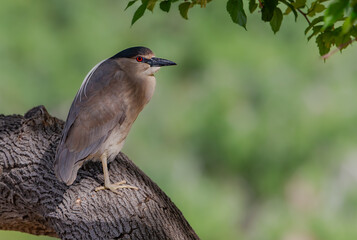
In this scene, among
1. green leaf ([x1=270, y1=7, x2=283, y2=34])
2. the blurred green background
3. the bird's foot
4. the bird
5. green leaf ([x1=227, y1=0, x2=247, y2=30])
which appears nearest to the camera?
green leaf ([x1=227, y1=0, x2=247, y2=30])

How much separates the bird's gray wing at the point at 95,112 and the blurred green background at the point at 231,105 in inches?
84.4

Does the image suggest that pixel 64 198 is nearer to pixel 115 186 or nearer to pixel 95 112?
pixel 115 186

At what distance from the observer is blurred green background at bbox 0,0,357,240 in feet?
15.8

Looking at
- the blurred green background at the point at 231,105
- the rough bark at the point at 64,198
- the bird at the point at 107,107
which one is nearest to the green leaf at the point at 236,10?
the rough bark at the point at 64,198

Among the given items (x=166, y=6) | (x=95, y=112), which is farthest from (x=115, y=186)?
(x=166, y=6)

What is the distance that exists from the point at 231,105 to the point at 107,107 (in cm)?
258

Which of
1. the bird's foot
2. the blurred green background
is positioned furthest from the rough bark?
the blurred green background

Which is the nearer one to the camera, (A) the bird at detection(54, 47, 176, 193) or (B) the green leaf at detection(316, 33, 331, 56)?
(B) the green leaf at detection(316, 33, 331, 56)

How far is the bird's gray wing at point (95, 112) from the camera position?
2336 millimetres

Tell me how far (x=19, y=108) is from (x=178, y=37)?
1.68 metres

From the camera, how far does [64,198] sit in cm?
211

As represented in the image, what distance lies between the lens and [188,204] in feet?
14.0

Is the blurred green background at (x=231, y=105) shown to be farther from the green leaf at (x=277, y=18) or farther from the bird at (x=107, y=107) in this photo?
the green leaf at (x=277, y=18)

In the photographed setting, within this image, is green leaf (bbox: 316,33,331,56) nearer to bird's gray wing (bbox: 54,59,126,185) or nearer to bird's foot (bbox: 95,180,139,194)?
bird's foot (bbox: 95,180,139,194)
